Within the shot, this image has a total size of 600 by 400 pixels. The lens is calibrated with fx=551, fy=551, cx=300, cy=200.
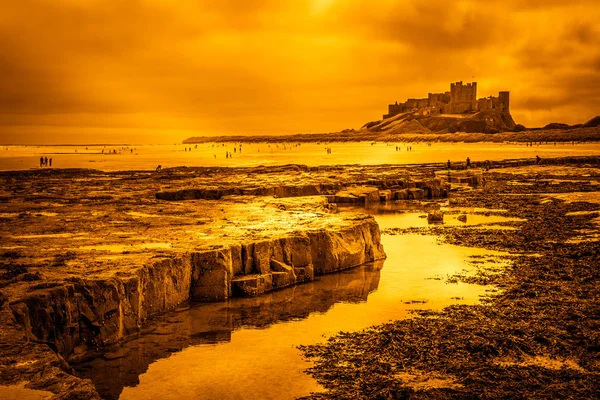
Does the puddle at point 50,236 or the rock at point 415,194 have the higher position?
the puddle at point 50,236

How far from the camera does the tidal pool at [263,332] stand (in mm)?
8398

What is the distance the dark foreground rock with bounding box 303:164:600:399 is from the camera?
25.4 feet

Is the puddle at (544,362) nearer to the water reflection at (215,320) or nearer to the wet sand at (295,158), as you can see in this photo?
the water reflection at (215,320)

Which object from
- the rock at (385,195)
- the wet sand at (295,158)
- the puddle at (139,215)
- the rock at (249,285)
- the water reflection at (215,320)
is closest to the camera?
the water reflection at (215,320)

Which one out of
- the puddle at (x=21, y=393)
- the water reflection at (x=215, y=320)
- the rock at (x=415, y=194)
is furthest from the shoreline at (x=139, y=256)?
the rock at (x=415, y=194)

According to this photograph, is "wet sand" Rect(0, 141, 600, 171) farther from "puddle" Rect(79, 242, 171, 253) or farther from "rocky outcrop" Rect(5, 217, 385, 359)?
"puddle" Rect(79, 242, 171, 253)

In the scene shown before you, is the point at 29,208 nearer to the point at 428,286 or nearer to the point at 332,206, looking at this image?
the point at 332,206

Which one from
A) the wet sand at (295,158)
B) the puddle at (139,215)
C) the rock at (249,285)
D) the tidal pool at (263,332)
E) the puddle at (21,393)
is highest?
the wet sand at (295,158)

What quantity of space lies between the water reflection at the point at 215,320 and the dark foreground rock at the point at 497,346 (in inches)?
75.7

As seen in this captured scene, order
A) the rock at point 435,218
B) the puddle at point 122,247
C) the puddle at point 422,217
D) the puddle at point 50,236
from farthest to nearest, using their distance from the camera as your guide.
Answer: the rock at point 435,218 → the puddle at point 422,217 → the puddle at point 50,236 → the puddle at point 122,247

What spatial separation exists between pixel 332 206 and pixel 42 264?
1472cm

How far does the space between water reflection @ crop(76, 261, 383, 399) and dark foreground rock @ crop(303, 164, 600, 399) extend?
1.92 meters

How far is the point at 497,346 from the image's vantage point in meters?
9.10

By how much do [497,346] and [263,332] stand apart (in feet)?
14.1
